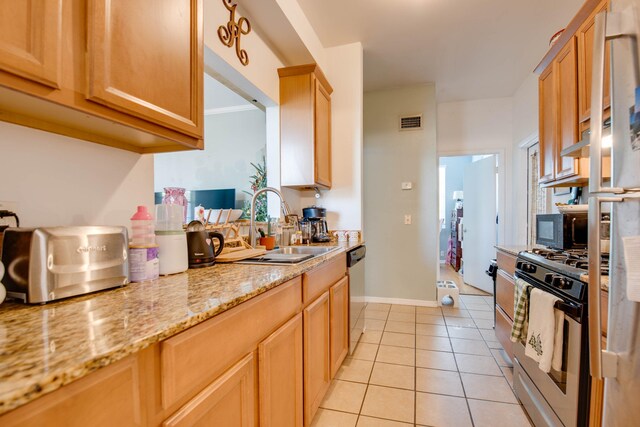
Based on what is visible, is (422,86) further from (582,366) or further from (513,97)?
(582,366)

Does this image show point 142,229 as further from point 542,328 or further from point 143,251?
point 542,328

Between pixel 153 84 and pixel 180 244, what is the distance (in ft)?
1.88

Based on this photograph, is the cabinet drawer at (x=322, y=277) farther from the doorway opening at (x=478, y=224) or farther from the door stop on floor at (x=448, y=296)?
the doorway opening at (x=478, y=224)

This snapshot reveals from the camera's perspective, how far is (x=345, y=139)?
116 inches

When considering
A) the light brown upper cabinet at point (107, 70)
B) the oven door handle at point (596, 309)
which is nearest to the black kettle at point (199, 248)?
the light brown upper cabinet at point (107, 70)

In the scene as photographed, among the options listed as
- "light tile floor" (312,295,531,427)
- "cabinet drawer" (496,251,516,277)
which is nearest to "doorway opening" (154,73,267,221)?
"light tile floor" (312,295,531,427)

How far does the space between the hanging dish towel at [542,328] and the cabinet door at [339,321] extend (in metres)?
1.03

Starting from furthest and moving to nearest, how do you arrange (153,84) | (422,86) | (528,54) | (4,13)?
1. (422,86)
2. (528,54)
3. (153,84)
4. (4,13)

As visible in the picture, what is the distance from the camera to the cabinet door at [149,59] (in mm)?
772

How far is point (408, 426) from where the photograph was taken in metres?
1.56

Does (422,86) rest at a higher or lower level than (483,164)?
higher

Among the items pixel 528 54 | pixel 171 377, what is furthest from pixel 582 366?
pixel 528 54

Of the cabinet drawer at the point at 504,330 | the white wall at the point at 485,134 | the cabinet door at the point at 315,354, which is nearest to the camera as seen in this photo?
the cabinet door at the point at 315,354

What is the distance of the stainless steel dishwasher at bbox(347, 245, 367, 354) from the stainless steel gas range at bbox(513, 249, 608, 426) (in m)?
1.08
